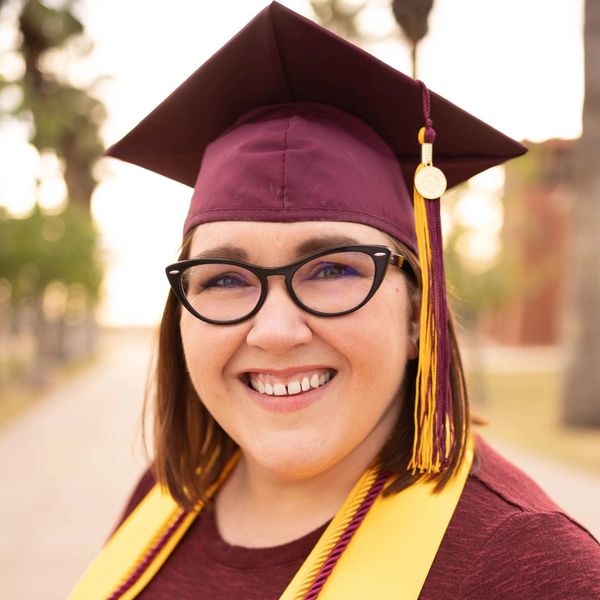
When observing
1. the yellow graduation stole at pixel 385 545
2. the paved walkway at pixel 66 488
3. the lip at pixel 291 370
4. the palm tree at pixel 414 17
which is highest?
the palm tree at pixel 414 17

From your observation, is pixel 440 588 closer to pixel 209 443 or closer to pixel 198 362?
pixel 198 362

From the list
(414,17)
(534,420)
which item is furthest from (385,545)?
(534,420)

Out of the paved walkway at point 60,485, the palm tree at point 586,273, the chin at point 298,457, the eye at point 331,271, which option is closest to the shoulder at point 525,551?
the chin at point 298,457

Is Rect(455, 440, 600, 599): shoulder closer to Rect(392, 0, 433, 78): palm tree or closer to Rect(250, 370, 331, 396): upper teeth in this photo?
Rect(250, 370, 331, 396): upper teeth

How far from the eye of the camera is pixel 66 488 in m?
7.30

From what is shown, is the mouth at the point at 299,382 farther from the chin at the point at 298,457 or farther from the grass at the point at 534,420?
the grass at the point at 534,420

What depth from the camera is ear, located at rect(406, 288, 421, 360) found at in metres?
1.61

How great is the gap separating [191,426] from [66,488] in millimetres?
5839

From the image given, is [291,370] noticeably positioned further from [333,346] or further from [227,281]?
[227,281]

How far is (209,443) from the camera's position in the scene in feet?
6.56

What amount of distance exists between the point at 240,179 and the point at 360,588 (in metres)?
0.80

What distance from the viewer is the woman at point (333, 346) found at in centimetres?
138

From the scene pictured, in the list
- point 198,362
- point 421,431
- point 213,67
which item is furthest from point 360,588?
point 213,67

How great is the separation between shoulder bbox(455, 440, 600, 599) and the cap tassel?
0.49ft
